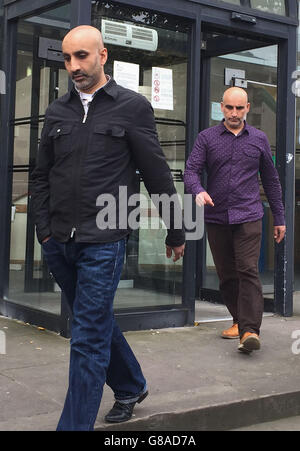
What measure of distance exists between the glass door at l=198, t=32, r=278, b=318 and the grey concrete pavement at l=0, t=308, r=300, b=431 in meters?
1.57

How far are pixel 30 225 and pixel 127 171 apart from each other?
10.3ft

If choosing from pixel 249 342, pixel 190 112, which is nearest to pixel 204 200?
pixel 249 342

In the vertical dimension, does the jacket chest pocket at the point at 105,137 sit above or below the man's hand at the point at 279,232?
above

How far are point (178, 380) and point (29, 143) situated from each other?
2806 millimetres

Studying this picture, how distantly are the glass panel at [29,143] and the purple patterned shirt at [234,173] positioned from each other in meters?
1.39

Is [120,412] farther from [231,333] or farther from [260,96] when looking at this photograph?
[260,96]

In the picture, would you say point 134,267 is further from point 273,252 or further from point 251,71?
point 251,71

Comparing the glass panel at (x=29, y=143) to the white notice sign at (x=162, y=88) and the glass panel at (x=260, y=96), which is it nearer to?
the white notice sign at (x=162, y=88)

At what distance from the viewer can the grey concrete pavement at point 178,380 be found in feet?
12.6

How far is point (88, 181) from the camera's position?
10.8 ft

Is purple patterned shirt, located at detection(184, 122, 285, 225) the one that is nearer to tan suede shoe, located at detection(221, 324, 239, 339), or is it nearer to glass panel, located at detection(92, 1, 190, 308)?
glass panel, located at detection(92, 1, 190, 308)

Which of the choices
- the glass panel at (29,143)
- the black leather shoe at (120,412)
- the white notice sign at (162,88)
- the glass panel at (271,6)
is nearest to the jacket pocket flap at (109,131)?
the black leather shoe at (120,412)

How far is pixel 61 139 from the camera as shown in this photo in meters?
3.38

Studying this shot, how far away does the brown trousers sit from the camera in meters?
5.29
